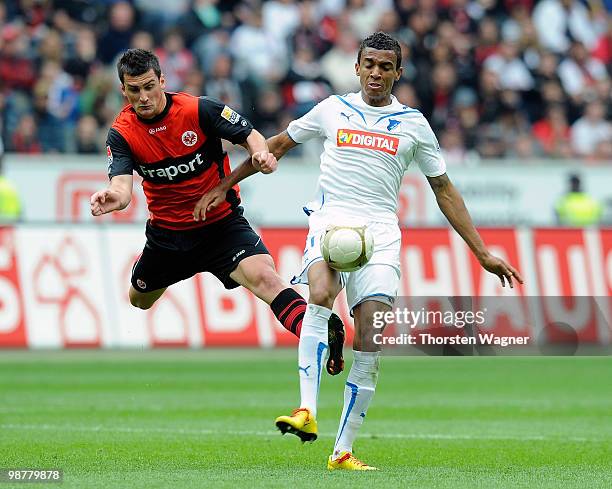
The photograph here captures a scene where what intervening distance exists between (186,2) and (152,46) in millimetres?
1188

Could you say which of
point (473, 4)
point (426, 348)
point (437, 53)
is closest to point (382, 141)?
point (426, 348)

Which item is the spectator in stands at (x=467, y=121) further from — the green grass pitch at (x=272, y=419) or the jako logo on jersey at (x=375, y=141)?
the jako logo on jersey at (x=375, y=141)

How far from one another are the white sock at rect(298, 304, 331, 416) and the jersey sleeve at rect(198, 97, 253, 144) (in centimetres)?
161

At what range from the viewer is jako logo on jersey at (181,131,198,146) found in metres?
9.28

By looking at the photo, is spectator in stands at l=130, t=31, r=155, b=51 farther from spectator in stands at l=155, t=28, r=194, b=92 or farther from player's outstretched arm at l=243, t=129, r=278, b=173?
player's outstretched arm at l=243, t=129, r=278, b=173

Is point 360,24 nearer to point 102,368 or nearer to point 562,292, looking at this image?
point 562,292

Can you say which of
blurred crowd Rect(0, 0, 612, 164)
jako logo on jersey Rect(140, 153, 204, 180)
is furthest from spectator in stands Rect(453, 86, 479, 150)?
jako logo on jersey Rect(140, 153, 204, 180)

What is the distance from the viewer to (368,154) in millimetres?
8281

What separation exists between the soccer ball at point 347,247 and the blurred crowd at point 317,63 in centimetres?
1215

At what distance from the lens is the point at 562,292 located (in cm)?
1748

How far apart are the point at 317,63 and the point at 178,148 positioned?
1269 centimetres

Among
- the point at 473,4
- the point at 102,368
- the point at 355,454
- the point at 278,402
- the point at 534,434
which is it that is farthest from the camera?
the point at 473,4

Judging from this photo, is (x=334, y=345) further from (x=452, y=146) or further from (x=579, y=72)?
(x=579, y=72)

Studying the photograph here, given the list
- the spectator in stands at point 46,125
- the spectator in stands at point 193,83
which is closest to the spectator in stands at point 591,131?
the spectator in stands at point 193,83
